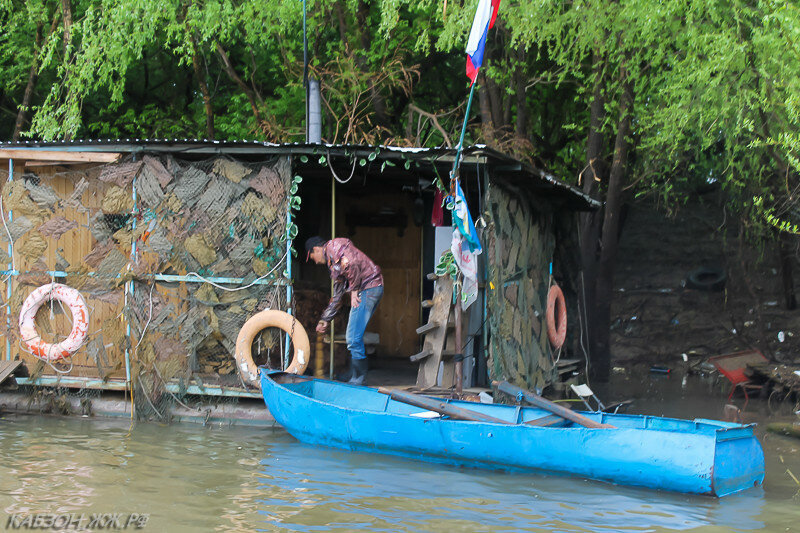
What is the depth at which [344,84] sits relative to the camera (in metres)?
16.2

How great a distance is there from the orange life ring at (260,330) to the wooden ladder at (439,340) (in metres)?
1.41

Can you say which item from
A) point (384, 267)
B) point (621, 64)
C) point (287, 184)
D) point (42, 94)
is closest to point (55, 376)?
point (287, 184)

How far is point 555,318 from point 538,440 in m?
5.33

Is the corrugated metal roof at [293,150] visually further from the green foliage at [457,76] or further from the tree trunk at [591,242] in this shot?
the tree trunk at [591,242]

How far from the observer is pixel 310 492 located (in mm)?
7445

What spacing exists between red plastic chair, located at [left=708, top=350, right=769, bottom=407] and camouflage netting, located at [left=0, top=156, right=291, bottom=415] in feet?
25.0

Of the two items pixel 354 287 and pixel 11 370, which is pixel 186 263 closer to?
pixel 354 287

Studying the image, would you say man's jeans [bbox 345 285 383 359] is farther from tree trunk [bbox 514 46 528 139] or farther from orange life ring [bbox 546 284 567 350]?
tree trunk [bbox 514 46 528 139]

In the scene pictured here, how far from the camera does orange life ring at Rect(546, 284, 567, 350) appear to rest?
1241cm

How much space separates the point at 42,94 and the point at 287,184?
11.8 metres

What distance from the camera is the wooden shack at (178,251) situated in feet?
33.2

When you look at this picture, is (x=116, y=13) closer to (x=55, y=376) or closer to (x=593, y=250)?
(x=55, y=376)
